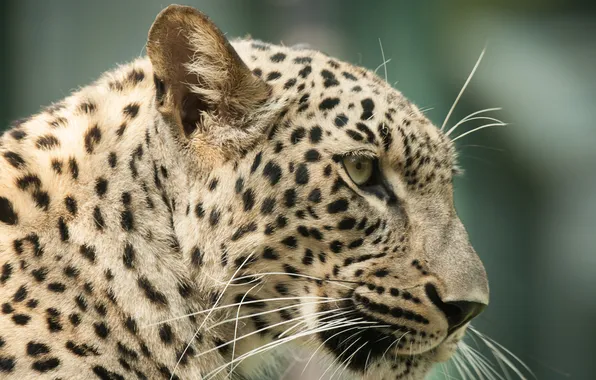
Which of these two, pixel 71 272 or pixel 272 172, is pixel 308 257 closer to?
pixel 272 172

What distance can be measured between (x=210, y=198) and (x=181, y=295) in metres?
0.45

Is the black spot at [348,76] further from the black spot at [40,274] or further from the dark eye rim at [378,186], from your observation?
the black spot at [40,274]

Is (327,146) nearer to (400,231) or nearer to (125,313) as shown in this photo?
(400,231)

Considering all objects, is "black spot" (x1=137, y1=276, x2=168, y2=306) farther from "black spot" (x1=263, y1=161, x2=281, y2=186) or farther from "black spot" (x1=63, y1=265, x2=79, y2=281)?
"black spot" (x1=263, y1=161, x2=281, y2=186)

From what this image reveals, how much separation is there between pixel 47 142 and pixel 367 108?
1.49 m

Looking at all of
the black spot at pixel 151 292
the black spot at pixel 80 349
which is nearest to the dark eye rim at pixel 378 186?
the black spot at pixel 151 292

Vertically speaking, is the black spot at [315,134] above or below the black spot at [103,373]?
above

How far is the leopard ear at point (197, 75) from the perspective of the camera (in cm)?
372

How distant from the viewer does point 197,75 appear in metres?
3.85

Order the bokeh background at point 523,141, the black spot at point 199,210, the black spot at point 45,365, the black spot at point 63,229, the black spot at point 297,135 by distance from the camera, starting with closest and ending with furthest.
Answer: the black spot at point 45,365
the black spot at point 63,229
the black spot at point 199,210
the black spot at point 297,135
the bokeh background at point 523,141

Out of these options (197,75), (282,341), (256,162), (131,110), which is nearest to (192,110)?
(197,75)

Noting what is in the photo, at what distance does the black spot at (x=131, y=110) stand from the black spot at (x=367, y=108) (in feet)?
3.42

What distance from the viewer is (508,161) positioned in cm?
851

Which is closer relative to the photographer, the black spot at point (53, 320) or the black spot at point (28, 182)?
the black spot at point (53, 320)
